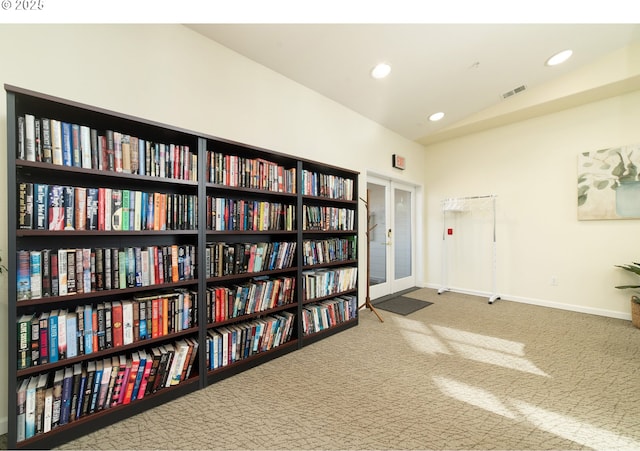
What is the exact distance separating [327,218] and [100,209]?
1982mm

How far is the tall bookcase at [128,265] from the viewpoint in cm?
133

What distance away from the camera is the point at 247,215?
7.19 ft

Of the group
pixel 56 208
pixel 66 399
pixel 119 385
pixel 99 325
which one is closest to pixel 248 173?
pixel 56 208

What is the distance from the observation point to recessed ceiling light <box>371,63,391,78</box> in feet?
9.16

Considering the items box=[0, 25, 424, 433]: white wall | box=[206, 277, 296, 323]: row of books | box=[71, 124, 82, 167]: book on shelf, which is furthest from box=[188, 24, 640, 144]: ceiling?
box=[206, 277, 296, 323]: row of books

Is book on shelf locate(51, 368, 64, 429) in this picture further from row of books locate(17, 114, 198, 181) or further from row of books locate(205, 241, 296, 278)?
row of books locate(17, 114, 198, 181)

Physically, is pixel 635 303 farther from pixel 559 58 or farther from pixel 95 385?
pixel 95 385

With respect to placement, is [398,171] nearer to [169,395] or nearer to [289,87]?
[289,87]

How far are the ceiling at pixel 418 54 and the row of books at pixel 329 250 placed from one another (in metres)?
1.88

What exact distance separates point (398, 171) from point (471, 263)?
2.15 metres

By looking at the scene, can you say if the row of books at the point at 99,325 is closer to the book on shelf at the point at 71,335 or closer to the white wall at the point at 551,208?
the book on shelf at the point at 71,335

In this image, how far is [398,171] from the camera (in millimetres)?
4574

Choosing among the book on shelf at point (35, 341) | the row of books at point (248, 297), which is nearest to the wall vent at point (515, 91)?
the row of books at point (248, 297)
